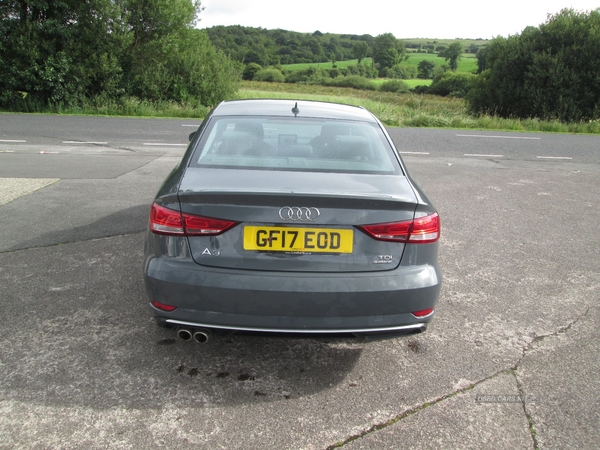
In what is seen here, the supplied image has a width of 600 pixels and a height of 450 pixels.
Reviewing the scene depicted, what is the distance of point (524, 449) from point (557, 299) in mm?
2085

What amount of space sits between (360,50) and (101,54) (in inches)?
3293

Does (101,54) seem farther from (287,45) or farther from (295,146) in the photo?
(287,45)

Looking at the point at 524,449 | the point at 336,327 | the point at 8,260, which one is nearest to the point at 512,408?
the point at 524,449

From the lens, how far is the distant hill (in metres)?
60.4

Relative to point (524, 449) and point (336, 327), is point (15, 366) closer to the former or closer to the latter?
point (336, 327)

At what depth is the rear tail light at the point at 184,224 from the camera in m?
2.72

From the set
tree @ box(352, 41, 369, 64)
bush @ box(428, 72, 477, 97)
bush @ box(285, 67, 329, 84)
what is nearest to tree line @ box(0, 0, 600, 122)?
bush @ box(428, 72, 477, 97)

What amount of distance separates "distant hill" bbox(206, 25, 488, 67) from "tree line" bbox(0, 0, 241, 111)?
2689cm

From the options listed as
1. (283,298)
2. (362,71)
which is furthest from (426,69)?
(283,298)

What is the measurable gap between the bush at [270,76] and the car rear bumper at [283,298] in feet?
211

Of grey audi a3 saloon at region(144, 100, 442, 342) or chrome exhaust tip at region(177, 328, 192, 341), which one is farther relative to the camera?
chrome exhaust tip at region(177, 328, 192, 341)

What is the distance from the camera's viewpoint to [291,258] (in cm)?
271

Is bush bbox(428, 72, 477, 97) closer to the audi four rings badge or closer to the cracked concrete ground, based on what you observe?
the cracked concrete ground

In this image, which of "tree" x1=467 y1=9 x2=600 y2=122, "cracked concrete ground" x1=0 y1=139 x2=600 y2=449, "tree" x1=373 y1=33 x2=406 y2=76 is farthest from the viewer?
"tree" x1=373 y1=33 x2=406 y2=76
